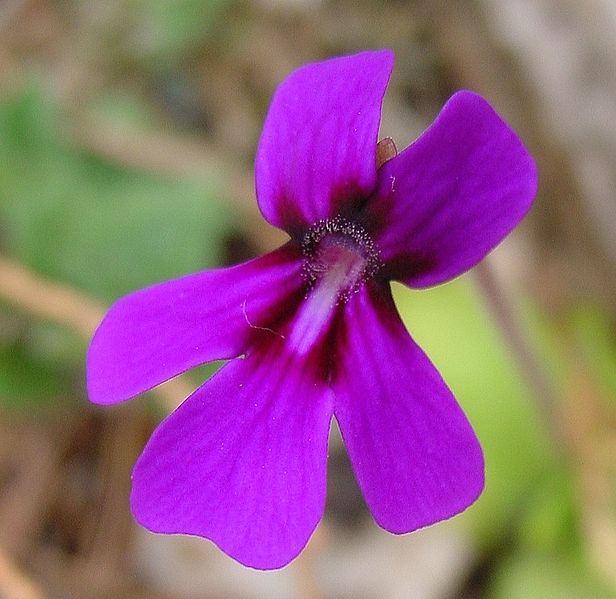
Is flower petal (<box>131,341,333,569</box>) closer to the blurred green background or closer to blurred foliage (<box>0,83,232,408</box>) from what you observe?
the blurred green background

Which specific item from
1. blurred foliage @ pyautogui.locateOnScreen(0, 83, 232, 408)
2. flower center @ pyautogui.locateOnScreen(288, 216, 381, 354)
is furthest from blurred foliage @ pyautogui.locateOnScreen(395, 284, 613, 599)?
flower center @ pyautogui.locateOnScreen(288, 216, 381, 354)

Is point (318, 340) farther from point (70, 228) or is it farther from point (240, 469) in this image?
point (70, 228)

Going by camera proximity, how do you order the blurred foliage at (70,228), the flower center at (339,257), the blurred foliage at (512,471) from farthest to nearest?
the blurred foliage at (70,228) < the blurred foliage at (512,471) < the flower center at (339,257)

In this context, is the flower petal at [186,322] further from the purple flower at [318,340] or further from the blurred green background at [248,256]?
the blurred green background at [248,256]

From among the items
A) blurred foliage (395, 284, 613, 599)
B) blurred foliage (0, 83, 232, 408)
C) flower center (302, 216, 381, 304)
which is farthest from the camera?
blurred foliage (0, 83, 232, 408)

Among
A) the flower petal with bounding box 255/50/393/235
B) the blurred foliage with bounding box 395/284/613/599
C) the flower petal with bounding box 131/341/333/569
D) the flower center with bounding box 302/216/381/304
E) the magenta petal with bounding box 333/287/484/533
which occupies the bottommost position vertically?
the blurred foliage with bounding box 395/284/613/599

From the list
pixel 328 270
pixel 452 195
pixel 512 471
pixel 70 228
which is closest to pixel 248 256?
pixel 70 228

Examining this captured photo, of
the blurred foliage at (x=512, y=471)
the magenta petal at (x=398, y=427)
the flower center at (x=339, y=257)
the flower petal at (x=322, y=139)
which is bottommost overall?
the blurred foliage at (x=512, y=471)

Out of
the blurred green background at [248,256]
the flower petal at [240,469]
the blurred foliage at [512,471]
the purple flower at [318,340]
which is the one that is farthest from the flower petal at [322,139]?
the blurred foliage at [512,471]
